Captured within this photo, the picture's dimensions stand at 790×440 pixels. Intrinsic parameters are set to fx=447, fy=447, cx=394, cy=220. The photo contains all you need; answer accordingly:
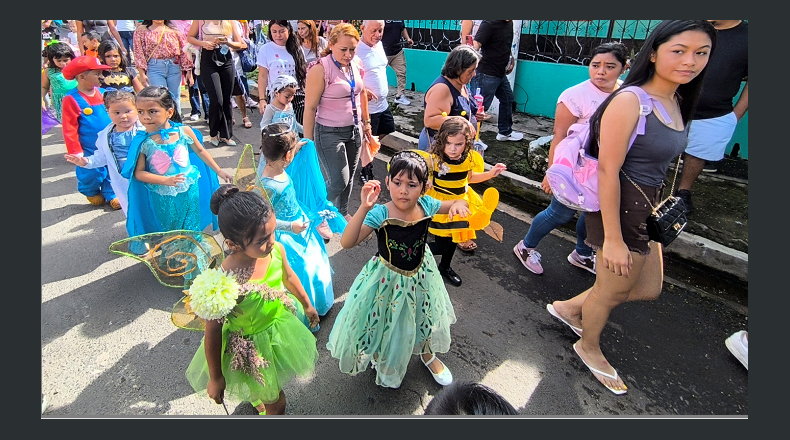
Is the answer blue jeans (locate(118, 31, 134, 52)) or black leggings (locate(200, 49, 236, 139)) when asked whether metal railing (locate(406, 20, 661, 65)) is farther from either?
blue jeans (locate(118, 31, 134, 52))

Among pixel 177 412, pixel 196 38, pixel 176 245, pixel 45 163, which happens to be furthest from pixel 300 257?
pixel 45 163

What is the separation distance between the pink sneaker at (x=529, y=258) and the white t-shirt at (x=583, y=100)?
1091 millimetres

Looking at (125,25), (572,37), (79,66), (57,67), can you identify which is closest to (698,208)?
(572,37)

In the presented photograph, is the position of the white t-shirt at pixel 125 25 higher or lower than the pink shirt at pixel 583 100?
higher

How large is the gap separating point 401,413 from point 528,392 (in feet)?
2.39

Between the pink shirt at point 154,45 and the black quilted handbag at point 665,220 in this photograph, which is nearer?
the black quilted handbag at point 665,220

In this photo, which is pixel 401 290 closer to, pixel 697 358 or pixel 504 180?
pixel 697 358

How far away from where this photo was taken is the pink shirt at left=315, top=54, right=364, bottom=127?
3.63 metres

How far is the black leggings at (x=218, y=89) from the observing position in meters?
5.74

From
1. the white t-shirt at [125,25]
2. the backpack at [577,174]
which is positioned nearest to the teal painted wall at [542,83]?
the backpack at [577,174]

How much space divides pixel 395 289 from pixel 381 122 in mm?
3110

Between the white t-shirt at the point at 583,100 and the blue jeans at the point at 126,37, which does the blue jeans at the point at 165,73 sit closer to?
the blue jeans at the point at 126,37

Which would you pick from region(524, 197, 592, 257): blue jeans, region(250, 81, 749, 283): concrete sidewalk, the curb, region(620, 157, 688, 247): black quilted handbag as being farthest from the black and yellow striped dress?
region(250, 81, 749, 283): concrete sidewalk

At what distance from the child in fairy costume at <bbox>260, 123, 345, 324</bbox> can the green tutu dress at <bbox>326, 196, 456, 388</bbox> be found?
506 mm
